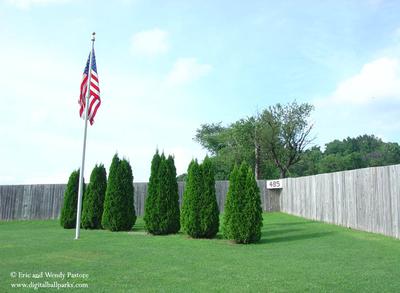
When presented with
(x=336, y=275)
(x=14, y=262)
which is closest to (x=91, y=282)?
(x=14, y=262)

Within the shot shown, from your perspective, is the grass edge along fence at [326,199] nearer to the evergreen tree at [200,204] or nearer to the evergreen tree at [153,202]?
the evergreen tree at [200,204]

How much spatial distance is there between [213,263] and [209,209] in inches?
160

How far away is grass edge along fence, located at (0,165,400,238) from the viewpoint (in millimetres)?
10555

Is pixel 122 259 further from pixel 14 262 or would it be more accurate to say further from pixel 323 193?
pixel 323 193

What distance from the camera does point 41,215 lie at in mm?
20016

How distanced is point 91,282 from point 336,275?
3382 millimetres

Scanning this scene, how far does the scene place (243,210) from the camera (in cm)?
973

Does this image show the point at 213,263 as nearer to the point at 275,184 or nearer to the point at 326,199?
the point at 326,199

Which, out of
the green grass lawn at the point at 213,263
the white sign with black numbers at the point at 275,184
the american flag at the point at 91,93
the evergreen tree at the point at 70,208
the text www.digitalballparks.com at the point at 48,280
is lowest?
the text www.digitalballparks.com at the point at 48,280

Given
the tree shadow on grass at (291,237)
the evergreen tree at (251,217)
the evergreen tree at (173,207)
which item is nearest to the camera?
the evergreen tree at (251,217)

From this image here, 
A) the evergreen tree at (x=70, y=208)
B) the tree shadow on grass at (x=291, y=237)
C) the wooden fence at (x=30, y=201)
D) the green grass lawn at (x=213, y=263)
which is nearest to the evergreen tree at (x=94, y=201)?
the evergreen tree at (x=70, y=208)

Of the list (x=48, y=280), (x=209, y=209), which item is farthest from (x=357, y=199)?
(x=48, y=280)

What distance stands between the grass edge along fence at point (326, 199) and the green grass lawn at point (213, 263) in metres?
1.18

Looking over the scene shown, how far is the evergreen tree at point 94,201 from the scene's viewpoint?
13852 mm
